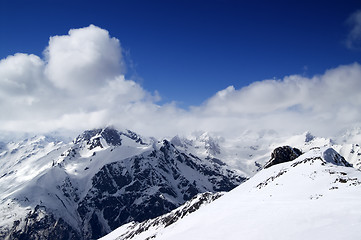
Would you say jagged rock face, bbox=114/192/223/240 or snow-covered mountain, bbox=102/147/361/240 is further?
jagged rock face, bbox=114/192/223/240

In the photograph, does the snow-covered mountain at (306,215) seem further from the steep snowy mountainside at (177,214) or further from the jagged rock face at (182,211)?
the steep snowy mountainside at (177,214)

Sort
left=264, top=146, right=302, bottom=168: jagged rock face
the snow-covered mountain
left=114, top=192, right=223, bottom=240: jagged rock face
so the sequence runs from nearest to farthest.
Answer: the snow-covered mountain
left=264, top=146, right=302, bottom=168: jagged rock face
left=114, top=192, right=223, bottom=240: jagged rock face

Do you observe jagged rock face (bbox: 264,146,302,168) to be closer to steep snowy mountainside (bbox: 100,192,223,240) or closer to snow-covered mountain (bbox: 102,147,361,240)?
steep snowy mountainside (bbox: 100,192,223,240)

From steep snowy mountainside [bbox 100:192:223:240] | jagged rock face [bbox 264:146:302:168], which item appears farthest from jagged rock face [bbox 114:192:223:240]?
jagged rock face [bbox 264:146:302:168]

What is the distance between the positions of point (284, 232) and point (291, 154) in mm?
83216

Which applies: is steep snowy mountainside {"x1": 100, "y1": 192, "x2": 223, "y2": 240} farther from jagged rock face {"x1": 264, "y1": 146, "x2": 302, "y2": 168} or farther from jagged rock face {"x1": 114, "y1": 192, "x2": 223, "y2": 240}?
jagged rock face {"x1": 264, "y1": 146, "x2": 302, "y2": 168}

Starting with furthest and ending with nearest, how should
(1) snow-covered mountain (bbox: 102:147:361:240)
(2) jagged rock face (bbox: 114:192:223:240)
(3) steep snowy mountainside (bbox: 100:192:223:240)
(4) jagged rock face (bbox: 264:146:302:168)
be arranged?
(3) steep snowy mountainside (bbox: 100:192:223:240), (2) jagged rock face (bbox: 114:192:223:240), (4) jagged rock face (bbox: 264:146:302:168), (1) snow-covered mountain (bbox: 102:147:361:240)

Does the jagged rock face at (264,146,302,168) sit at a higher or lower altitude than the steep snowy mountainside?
higher

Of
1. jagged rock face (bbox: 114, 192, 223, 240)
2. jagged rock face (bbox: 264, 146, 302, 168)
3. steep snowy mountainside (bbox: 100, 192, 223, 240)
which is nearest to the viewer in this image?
jagged rock face (bbox: 264, 146, 302, 168)

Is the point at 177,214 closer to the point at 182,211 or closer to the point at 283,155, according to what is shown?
the point at 182,211

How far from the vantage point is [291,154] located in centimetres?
10225

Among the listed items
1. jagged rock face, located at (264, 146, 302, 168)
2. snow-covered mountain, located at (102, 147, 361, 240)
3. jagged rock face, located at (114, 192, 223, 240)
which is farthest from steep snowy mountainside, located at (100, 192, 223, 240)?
snow-covered mountain, located at (102, 147, 361, 240)

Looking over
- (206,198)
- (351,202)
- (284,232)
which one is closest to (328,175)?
(351,202)

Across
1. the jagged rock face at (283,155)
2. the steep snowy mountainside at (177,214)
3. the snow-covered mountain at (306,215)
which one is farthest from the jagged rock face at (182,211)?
the snow-covered mountain at (306,215)
